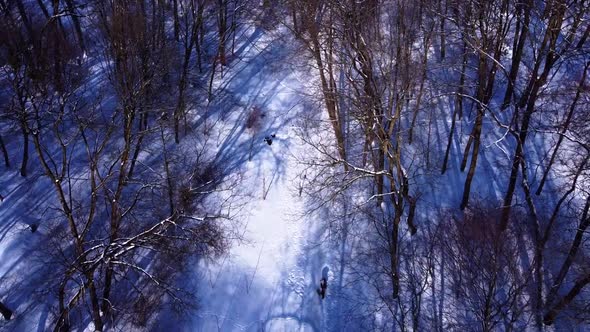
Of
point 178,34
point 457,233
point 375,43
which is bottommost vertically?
point 457,233

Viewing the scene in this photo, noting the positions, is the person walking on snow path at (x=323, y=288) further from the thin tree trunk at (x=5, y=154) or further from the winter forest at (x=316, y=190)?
the thin tree trunk at (x=5, y=154)

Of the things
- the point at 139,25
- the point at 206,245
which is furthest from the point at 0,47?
the point at 206,245

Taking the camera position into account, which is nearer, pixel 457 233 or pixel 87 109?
pixel 457 233

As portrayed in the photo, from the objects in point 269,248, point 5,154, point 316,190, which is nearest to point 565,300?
point 316,190

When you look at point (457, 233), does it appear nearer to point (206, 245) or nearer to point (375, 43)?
point (375, 43)

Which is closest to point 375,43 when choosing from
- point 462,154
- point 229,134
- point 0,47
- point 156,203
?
point 462,154

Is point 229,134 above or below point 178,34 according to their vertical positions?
below

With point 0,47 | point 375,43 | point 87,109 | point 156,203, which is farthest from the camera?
point 87,109

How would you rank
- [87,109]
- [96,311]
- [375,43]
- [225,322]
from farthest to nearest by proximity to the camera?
[87,109] < [375,43] < [225,322] < [96,311]
